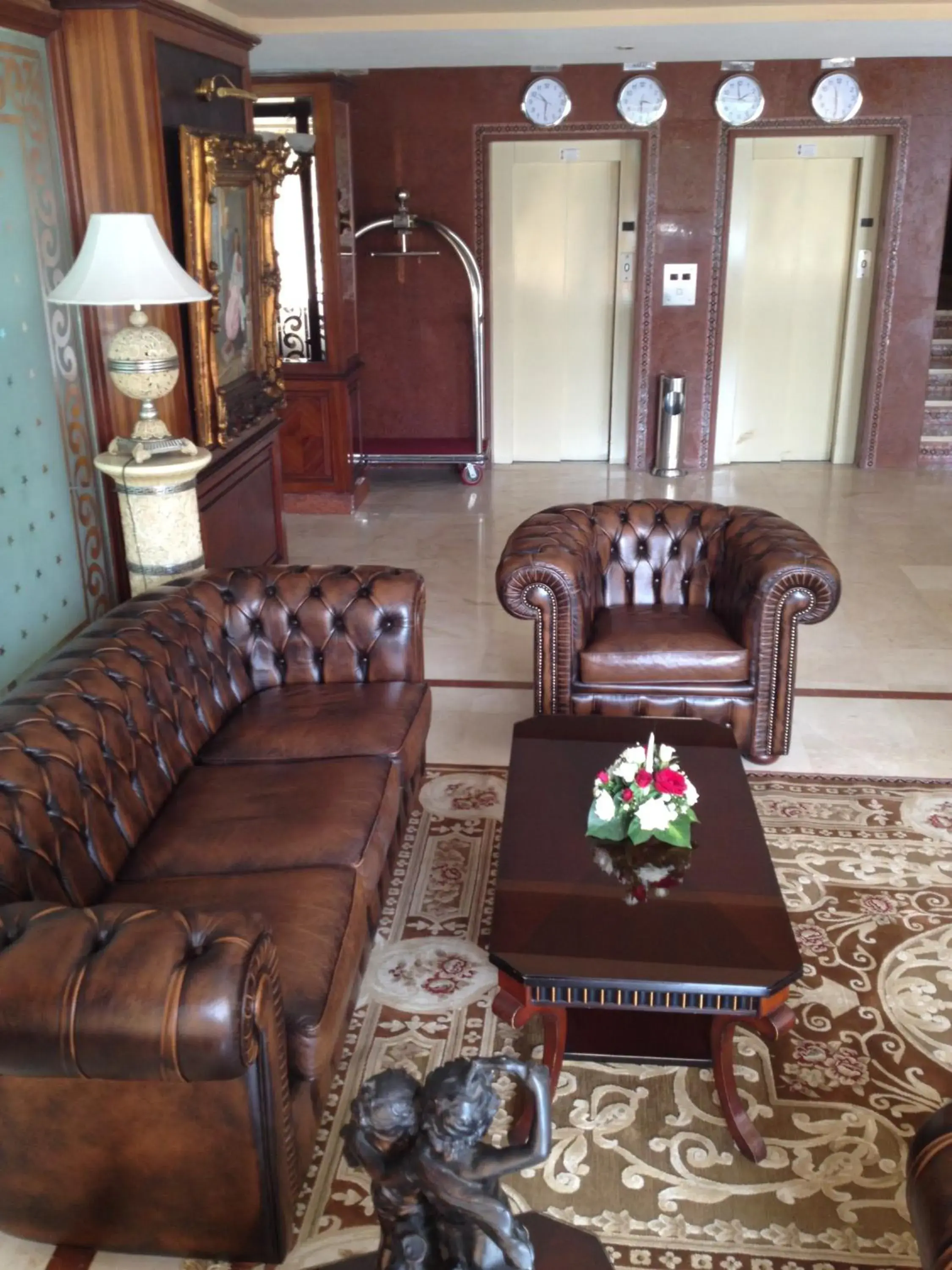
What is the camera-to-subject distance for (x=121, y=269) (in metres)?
3.48

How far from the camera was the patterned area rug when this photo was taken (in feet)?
7.45

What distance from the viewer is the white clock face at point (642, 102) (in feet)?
25.3

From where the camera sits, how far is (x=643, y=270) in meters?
8.27

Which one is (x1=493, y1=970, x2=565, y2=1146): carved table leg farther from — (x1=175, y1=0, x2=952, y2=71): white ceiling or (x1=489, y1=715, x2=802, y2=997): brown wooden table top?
(x1=175, y1=0, x2=952, y2=71): white ceiling

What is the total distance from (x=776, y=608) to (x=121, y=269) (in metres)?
2.38

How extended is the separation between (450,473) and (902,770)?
5225mm

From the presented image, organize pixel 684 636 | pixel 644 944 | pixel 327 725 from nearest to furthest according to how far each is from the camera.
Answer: pixel 644 944 < pixel 327 725 < pixel 684 636

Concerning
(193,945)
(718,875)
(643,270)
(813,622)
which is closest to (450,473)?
(643,270)

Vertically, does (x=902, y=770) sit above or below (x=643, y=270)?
below

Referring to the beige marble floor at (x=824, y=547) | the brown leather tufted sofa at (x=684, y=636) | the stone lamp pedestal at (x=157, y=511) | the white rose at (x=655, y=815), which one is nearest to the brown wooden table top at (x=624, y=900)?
the white rose at (x=655, y=815)

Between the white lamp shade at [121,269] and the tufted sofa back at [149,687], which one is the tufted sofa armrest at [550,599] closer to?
the tufted sofa back at [149,687]

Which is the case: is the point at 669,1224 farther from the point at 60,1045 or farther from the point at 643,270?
the point at 643,270

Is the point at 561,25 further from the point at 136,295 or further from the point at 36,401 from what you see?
the point at 36,401

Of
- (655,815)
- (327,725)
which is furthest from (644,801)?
(327,725)
